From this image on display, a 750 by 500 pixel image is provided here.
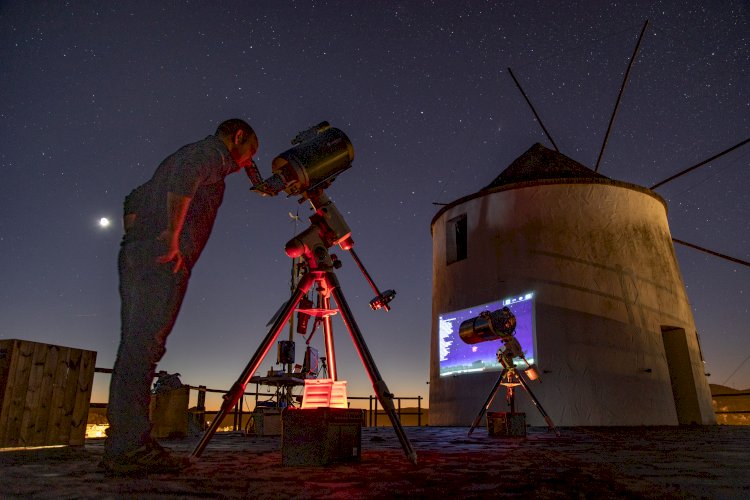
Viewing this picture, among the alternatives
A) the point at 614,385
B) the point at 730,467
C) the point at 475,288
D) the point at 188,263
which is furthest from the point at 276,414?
the point at 614,385

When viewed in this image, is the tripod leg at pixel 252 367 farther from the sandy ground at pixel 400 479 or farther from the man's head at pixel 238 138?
the man's head at pixel 238 138

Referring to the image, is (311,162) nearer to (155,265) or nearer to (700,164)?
(155,265)

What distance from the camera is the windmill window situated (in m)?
12.9

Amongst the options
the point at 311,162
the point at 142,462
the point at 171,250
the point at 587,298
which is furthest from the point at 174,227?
the point at 587,298

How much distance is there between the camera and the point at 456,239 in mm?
13148

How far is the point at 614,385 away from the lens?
994 cm

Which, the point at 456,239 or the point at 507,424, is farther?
the point at 456,239

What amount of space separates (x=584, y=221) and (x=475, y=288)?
3229 millimetres

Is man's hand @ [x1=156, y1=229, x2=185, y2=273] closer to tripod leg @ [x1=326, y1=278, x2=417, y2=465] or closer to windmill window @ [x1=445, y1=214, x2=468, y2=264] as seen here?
tripod leg @ [x1=326, y1=278, x2=417, y2=465]

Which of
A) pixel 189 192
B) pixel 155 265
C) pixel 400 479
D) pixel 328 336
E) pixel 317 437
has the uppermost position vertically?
pixel 189 192

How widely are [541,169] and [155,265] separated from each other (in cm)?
1204

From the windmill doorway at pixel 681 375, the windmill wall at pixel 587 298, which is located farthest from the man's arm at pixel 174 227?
the windmill doorway at pixel 681 375

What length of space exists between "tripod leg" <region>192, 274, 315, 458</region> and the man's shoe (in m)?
0.26

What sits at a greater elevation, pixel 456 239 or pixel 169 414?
pixel 456 239
